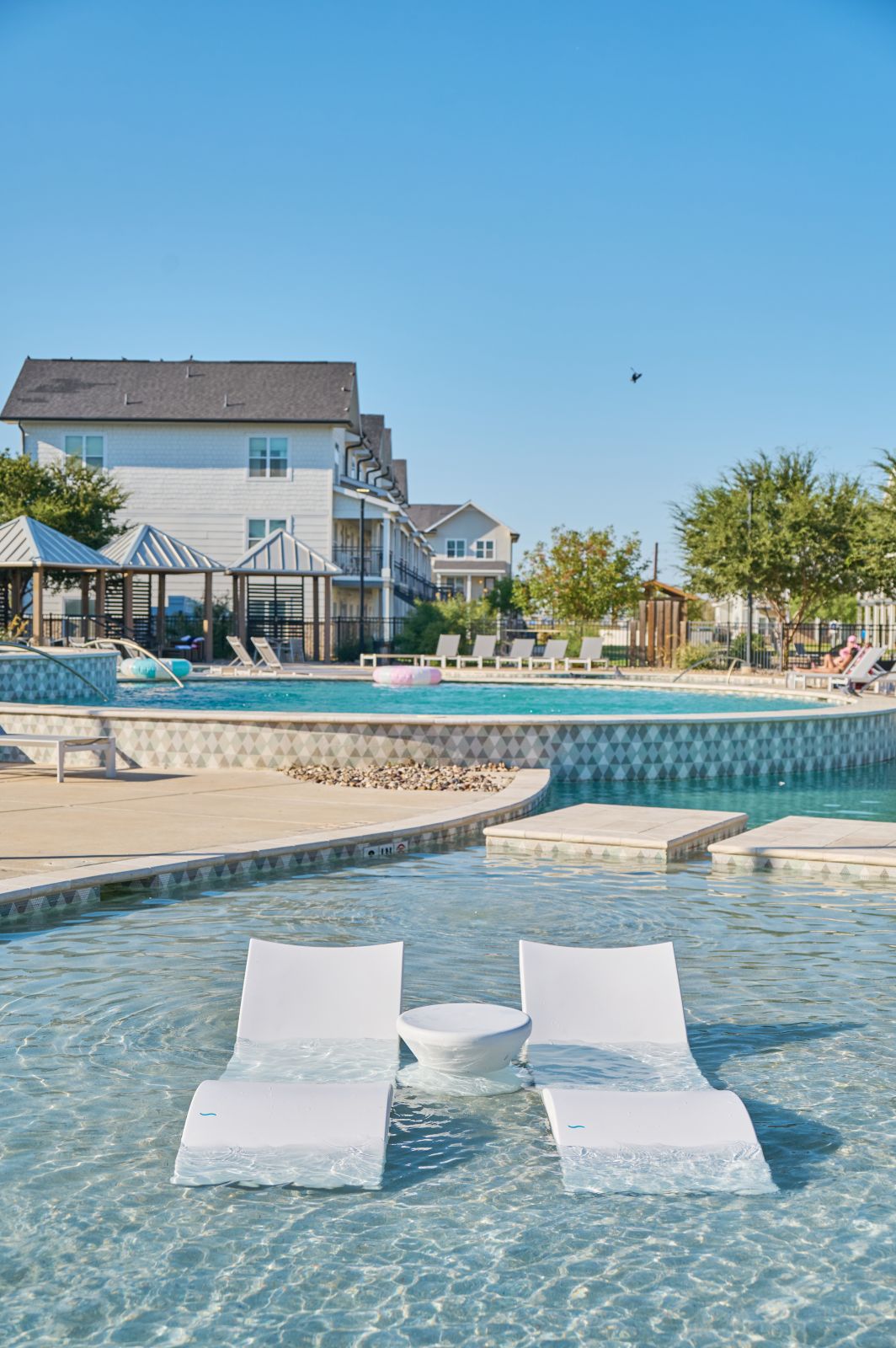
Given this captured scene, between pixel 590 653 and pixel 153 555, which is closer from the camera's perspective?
pixel 153 555

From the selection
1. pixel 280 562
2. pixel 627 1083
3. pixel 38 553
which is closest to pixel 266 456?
pixel 280 562

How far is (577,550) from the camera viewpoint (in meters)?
39.3

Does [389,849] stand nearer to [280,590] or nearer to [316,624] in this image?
[316,624]

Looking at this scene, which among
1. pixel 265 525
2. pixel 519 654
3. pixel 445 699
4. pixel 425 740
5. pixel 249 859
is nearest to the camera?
pixel 249 859

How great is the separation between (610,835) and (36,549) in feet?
59.4

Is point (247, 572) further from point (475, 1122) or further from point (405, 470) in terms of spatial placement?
point (405, 470)

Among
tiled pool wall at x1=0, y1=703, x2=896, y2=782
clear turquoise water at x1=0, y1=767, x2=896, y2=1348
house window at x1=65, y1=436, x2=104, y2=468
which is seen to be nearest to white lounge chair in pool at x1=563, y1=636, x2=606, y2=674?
tiled pool wall at x1=0, y1=703, x2=896, y2=782

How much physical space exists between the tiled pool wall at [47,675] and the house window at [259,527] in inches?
747

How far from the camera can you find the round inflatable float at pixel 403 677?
23.4 meters

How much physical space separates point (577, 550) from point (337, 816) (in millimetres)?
30566

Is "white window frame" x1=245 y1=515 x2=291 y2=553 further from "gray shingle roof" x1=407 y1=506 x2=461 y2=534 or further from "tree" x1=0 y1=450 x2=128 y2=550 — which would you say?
"gray shingle roof" x1=407 y1=506 x2=461 y2=534

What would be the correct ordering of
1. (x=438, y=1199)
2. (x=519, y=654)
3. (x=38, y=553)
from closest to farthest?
(x=438, y=1199) → (x=38, y=553) → (x=519, y=654)

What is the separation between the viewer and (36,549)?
24312 millimetres

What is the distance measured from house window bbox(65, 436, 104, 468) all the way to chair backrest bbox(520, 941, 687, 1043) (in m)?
37.6
